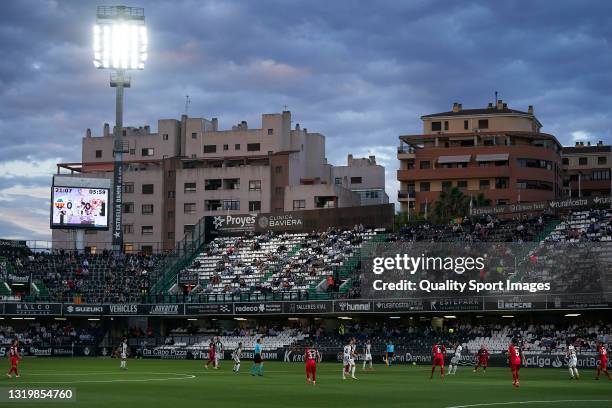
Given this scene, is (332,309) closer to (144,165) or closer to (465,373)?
(465,373)

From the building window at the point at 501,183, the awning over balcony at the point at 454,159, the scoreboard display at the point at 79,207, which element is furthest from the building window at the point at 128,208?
the building window at the point at 501,183

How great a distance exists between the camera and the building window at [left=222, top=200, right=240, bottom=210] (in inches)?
5468

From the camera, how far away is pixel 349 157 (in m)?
161

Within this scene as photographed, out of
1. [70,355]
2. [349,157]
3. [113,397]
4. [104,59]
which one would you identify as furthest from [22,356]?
[349,157]

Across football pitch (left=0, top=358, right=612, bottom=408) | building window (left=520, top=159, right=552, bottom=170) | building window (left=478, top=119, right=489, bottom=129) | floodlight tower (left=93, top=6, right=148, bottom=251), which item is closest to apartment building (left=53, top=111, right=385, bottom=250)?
building window (left=478, top=119, right=489, bottom=129)

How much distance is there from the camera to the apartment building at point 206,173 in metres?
138

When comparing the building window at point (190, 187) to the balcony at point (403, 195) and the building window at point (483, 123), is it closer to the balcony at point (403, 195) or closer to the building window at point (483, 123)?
the balcony at point (403, 195)

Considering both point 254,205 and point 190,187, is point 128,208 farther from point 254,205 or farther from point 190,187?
point 254,205

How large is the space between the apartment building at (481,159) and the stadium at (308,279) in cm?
27

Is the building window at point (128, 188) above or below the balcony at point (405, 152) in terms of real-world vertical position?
below

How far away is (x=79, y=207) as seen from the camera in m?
103

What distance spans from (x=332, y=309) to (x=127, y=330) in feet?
76.1

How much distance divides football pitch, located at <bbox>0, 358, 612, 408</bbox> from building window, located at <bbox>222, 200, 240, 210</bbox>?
74751 millimetres

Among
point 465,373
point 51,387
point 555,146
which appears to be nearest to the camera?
point 51,387
